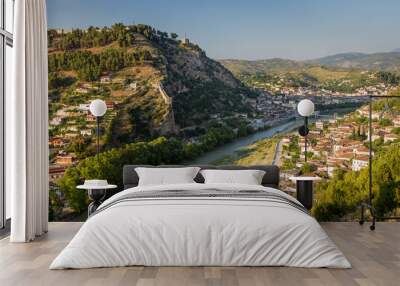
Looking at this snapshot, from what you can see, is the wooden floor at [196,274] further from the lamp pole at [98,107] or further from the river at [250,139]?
the river at [250,139]

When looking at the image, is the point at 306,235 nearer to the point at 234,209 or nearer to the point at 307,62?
the point at 234,209

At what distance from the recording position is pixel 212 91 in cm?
864

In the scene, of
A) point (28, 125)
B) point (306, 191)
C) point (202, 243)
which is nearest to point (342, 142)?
point (306, 191)

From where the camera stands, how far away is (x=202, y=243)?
4.62 metres

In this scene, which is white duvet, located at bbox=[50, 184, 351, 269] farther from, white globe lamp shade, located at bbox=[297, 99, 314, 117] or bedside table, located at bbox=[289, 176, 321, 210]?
white globe lamp shade, located at bbox=[297, 99, 314, 117]

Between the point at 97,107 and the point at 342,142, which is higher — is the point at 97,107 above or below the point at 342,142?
above

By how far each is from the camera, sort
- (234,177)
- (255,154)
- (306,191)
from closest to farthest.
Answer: (234,177) → (306,191) → (255,154)

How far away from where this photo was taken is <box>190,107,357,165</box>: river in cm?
838

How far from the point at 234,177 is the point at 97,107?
207 centimetres

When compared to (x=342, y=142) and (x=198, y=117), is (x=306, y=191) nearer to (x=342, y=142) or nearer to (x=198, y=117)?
(x=342, y=142)

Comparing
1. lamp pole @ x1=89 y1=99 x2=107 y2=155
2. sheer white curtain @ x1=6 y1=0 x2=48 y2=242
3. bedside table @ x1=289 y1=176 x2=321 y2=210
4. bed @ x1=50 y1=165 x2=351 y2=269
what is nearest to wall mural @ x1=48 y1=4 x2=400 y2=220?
lamp pole @ x1=89 y1=99 x2=107 y2=155

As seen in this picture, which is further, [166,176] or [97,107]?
[97,107]

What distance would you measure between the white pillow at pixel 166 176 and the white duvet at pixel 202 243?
2167 millimetres

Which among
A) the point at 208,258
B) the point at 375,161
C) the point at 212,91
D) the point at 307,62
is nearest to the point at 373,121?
the point at 375,161
